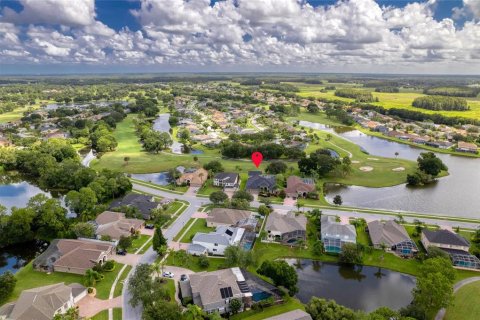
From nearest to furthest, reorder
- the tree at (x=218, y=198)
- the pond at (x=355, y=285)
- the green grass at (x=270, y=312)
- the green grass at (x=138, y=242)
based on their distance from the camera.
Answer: the green grass at (x=270, y=312) < the pond at (x=355, y=285) < the green grass at (x=138, y=242) < the tree at (x=218, y=198)

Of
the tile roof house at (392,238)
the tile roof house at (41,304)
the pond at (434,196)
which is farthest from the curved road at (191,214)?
the tile roof house at (392,238)

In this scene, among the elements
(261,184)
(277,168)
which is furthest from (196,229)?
(277,168)

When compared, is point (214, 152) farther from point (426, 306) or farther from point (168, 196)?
point (426, 306)

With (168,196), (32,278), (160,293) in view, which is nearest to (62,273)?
(32,278)

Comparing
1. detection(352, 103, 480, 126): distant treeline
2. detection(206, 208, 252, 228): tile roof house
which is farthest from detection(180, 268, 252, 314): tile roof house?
detection(352, 103, 480, 126): distant treeline

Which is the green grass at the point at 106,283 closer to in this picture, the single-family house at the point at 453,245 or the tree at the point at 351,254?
the tree at the point at 351,254

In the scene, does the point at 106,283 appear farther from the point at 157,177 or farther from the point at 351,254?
the point at 157,177

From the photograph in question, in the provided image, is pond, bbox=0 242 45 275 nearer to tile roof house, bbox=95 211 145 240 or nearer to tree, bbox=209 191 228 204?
tile roof house, bbox=95 211 145 240
